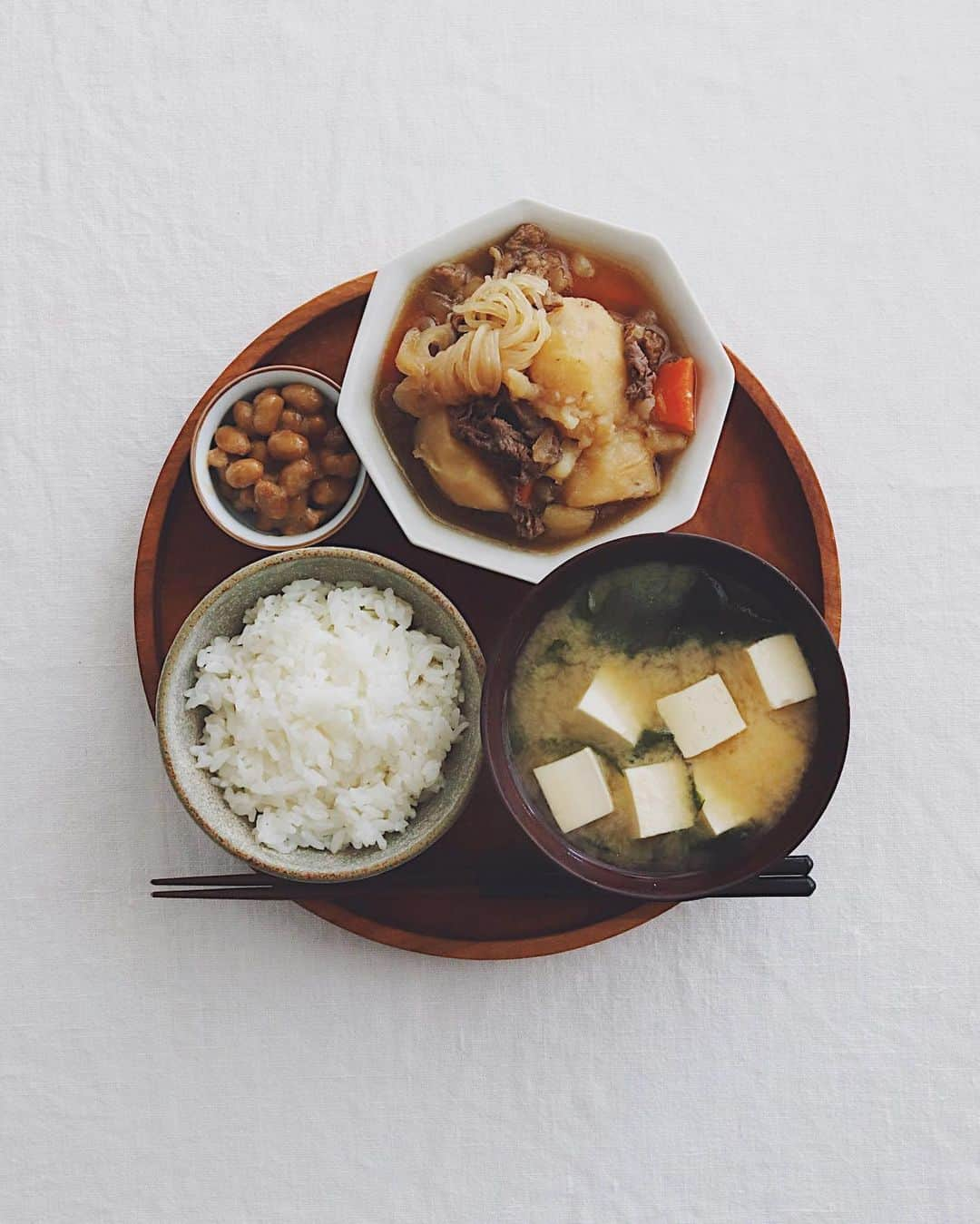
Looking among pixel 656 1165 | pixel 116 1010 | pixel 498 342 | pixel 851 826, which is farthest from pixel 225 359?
pixel 656 1165

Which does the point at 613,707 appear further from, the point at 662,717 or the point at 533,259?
the point at 533,259

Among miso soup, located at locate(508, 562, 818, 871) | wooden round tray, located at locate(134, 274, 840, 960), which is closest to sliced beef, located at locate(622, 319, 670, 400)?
wooden round tray, located at locate(134, 274, 840, 960)

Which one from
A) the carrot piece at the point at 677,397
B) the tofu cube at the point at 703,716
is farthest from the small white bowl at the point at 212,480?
the tofu cube at the point at 703,716

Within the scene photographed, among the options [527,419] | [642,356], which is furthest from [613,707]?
[642,356]

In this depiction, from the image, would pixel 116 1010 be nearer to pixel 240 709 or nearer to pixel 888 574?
pixel 240 709

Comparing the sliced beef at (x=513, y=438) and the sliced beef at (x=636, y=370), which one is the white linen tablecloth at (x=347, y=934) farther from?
the sliced beef at (x=513, y=438)
